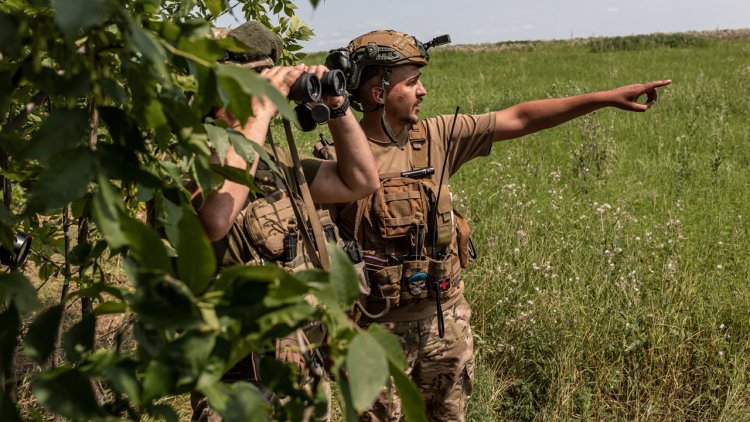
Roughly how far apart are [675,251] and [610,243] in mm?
355

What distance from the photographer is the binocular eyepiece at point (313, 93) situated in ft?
6.24

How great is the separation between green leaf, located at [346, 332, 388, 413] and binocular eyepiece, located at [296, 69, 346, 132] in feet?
4.03

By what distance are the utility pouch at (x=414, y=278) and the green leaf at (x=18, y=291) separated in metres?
1.91

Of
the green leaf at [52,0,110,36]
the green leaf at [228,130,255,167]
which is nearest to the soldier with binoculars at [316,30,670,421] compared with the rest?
the green leaf at [228,130,255,167]

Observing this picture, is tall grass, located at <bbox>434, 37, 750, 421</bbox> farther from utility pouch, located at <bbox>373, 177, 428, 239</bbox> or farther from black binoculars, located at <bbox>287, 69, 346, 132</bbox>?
black binoculars, located at <bbox>287, 69, 346, 132</bbox>

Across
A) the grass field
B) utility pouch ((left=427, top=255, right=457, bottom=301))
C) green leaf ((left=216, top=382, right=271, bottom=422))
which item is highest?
green leaf ((left=216, top=382, right=271, bottom=422))

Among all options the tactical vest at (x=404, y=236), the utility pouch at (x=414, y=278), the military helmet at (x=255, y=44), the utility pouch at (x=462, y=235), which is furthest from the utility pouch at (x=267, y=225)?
the utility pouch at (x=462, y=235)

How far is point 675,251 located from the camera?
430cm

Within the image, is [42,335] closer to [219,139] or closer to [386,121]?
[219,139]

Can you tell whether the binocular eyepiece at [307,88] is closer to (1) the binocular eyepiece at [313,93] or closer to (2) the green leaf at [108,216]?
(1) the binocular eyepiece at [313,93]

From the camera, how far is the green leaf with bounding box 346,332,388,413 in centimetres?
64

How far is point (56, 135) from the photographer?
72 cm

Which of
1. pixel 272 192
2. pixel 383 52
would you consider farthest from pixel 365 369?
pixel 383 52

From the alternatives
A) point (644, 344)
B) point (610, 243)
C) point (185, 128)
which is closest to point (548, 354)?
point (644, 344)
